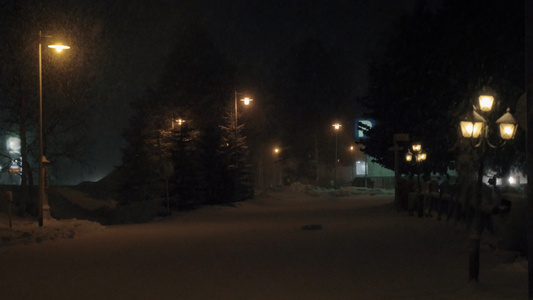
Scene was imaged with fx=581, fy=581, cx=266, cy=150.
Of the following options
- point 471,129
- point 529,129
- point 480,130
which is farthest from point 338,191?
point 529,129

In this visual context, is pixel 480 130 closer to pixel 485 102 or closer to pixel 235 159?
pixel 485 102

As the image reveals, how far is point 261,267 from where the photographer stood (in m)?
11.9

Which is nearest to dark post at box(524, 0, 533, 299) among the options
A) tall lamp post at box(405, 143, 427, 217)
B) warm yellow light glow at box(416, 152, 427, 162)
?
tall lamp post at box(405, 143, 427, 217)

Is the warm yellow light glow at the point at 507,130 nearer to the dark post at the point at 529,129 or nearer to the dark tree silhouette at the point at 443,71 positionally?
the dark tree silhouette at the point at 443,71

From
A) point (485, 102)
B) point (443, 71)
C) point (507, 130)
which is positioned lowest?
point (507, 130)

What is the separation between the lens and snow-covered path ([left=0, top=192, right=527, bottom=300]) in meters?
9.15

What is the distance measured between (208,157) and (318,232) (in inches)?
980

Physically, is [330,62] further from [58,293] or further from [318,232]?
[58,293]

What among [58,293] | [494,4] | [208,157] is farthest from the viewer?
[208,157]

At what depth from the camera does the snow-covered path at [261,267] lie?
9.15 metres

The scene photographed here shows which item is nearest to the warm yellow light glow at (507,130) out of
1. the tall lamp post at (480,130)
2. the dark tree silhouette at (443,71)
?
the tall lamp post at (480,130)

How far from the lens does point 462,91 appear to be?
1109 inches

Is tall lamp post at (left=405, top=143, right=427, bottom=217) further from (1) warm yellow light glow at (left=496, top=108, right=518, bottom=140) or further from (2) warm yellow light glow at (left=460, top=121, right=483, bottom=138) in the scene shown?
(2) warm yellow light glow at (left=460, top=121, right=483, bottom=138)

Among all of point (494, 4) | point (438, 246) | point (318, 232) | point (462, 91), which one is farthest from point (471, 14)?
point (438, 246)
